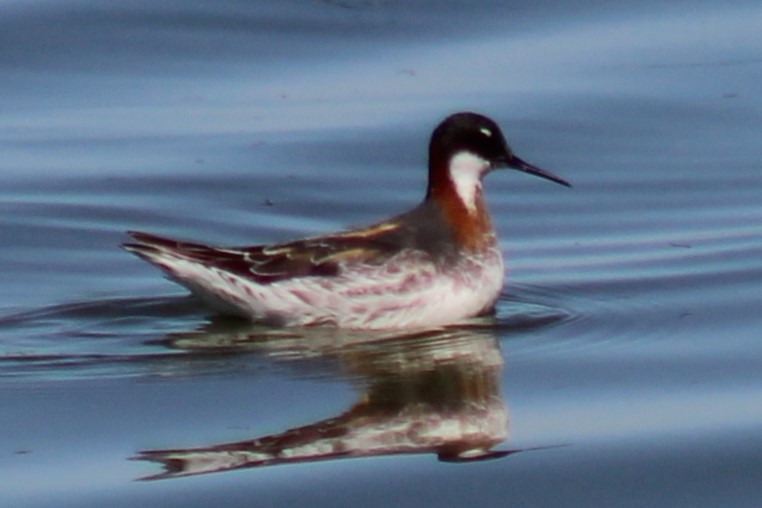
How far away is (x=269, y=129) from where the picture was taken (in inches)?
630

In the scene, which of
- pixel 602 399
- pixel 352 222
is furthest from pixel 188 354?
pixel 352 222

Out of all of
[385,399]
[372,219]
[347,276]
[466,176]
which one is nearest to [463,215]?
[466,176]

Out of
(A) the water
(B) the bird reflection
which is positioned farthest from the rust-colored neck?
(B) the bird reflection

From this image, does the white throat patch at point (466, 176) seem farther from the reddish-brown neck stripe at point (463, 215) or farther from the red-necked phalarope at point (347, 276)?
the red-necked phalarope at point (347, 276)

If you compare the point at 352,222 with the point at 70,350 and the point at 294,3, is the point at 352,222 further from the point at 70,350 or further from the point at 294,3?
the point at 294,3

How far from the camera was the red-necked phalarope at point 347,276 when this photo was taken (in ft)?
36.7

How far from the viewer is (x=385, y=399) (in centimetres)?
963

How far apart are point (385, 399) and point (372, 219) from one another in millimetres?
4255

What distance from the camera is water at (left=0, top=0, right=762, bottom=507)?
864 centimetres

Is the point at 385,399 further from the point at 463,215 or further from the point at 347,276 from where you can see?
the point at 463,215

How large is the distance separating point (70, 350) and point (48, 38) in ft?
27.2

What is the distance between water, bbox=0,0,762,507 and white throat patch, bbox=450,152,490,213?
0.62 metres

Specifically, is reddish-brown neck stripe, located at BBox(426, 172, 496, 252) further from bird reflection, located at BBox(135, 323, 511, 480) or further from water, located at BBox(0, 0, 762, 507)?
bird reflection, located at BBox(135, 323, 511, 480)

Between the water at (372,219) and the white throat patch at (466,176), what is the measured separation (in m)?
0.62
